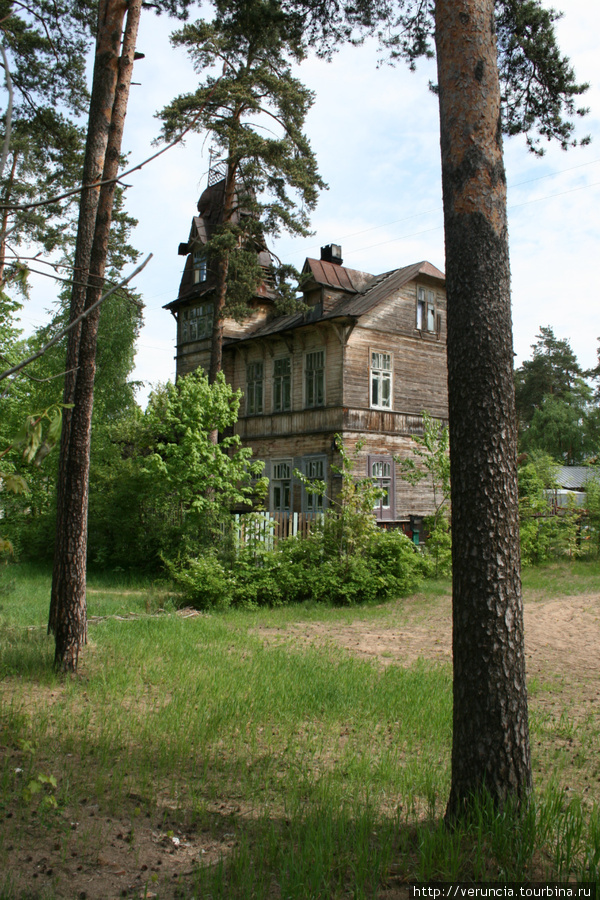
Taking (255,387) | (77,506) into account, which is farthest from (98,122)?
(255,387)

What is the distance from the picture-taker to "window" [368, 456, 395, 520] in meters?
22.7

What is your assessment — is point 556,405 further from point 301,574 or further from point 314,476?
point 301,574

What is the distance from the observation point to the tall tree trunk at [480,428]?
390 centimetres

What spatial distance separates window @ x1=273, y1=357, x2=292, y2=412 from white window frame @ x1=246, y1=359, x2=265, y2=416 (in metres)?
0.74

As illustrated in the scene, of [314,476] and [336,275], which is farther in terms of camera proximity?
[336,275]

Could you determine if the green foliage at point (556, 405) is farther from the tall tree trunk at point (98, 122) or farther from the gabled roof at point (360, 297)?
the tall tree trunk at point (98, 122)

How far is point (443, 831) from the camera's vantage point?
3666 millimetres

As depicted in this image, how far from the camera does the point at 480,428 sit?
412 cm

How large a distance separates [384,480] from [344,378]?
3.81 metres

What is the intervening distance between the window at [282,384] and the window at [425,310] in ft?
16.8

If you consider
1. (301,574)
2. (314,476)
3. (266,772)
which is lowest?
(266,772)

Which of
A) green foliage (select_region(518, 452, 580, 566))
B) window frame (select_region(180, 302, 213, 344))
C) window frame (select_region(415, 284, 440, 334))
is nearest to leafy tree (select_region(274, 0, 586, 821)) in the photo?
green foliage (select_region(518, 452, 580, 566))

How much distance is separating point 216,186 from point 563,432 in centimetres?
3783

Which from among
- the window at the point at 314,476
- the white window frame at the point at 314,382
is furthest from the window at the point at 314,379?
the window at the point at 314,476
